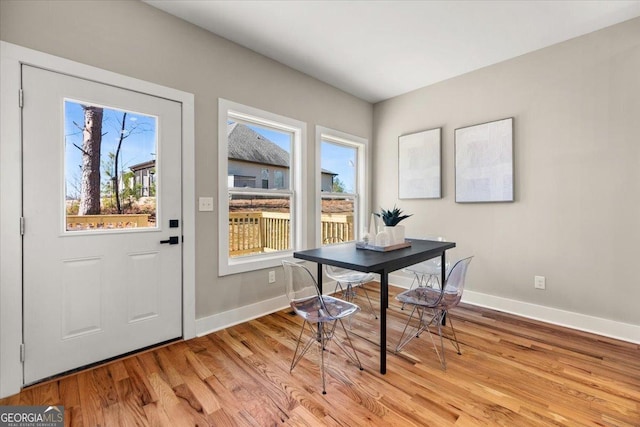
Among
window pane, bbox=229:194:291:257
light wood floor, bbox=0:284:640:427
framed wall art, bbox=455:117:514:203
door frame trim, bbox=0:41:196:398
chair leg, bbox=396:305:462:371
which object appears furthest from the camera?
framed wall art, bbox=455:117:514:203

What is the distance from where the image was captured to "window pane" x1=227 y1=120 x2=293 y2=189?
2959 millimetres

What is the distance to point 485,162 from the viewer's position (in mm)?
3262

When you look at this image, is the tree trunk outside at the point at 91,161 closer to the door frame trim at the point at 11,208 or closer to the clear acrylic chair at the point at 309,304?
the door frame trim at the point at 11,208

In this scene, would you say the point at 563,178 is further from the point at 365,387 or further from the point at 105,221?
the point at 105,221

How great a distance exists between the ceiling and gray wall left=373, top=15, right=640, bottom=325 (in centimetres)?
22

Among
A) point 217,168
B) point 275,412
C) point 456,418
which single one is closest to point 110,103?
point 217,168

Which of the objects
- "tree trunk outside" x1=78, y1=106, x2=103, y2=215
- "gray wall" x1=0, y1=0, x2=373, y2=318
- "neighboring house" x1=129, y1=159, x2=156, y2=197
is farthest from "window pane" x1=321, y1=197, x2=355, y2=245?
"tree trunk outside" x1=78, y1=106, x2=103, y2=215

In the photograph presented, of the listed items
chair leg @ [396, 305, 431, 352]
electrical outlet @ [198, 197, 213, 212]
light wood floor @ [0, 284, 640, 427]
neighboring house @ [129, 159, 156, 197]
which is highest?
neighboring house @ [129, 159, 156, 197]

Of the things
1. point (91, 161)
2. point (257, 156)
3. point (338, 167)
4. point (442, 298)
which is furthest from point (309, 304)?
point (338, 167)

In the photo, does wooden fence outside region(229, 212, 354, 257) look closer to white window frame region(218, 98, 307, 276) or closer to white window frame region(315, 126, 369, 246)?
white window frame region(218, 98, 307, 276)

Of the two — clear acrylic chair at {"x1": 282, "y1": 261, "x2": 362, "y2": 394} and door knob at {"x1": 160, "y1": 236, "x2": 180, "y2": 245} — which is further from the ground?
door knob at {"x1": 160, "y1": 236, "x2": 180, "y2": 245}

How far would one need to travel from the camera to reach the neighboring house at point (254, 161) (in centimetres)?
296

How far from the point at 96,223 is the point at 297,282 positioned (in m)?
1.53

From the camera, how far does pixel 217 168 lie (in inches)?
107
